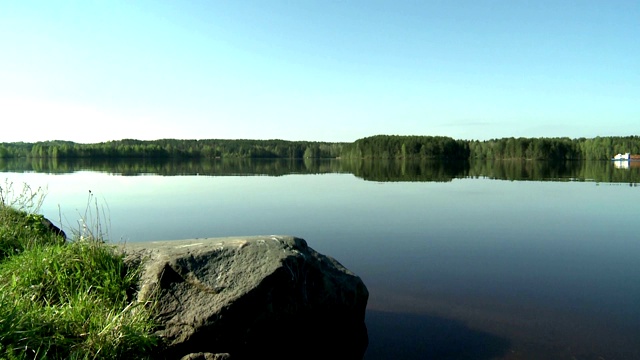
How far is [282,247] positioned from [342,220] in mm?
11806

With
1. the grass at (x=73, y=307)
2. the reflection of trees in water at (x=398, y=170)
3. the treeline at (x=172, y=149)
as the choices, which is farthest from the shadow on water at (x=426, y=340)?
the treeline at (x=172, y=149)

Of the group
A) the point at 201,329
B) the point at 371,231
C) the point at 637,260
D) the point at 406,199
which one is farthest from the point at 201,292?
the point at 406,199

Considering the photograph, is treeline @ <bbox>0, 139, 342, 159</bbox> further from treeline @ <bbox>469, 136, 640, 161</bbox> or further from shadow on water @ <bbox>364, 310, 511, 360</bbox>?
shadow on water @ <bbox>364, 310, 511, 360</bbox>

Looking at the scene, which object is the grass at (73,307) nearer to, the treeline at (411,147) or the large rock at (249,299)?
the large rock at (249,299)

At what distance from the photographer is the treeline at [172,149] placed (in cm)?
13562

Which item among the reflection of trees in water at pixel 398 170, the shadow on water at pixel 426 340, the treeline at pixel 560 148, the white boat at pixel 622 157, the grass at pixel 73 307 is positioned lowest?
the shadow on water at pixel 426 340

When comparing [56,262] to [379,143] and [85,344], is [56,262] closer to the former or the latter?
[85,344]

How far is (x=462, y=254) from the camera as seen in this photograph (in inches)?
515

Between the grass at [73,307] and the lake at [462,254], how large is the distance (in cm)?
115

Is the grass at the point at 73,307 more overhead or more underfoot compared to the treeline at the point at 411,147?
more underfoot

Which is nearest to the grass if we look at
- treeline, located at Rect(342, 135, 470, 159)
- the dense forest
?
treeline, located at Rect(342, 135, 470, 159)

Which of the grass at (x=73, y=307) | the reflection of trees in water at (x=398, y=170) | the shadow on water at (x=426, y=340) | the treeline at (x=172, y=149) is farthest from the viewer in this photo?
the treeline at (x=172, y=149)

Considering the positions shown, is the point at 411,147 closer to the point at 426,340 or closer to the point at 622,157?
the point at 622,157

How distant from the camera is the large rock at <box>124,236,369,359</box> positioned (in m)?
5.96
